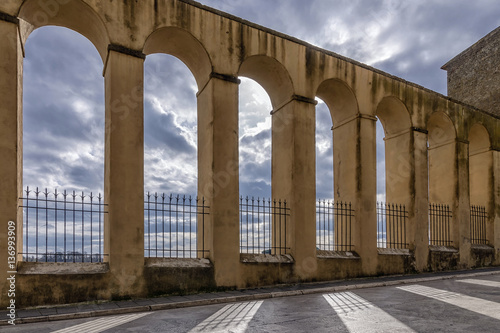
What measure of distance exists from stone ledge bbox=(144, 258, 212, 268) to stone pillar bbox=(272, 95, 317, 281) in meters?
2.56

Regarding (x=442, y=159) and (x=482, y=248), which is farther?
(x=442, y=159)

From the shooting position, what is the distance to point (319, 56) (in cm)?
1172

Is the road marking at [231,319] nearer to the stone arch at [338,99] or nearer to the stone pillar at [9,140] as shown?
the stone pillar at [9,140]

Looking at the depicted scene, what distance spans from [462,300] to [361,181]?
4753 millimetres

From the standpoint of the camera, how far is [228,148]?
384 inches

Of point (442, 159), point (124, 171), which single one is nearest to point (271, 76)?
point (124, 171)

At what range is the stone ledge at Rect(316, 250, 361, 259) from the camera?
11003 mm

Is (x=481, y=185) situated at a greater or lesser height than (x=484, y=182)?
lesser

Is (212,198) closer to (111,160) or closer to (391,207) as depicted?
(111,160)

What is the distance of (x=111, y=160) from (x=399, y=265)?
9237 mm

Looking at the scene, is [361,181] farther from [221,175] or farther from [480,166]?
[480,166]

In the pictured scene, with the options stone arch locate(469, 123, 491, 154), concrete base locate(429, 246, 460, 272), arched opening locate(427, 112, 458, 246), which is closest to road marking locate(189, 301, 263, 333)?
concrete base locate(429, 246, 460, 272)

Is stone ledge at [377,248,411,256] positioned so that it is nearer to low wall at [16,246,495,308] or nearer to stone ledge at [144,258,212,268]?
low wall at [16,246,495,308]

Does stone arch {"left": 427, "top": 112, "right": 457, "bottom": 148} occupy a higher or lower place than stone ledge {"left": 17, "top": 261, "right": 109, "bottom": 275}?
higher
